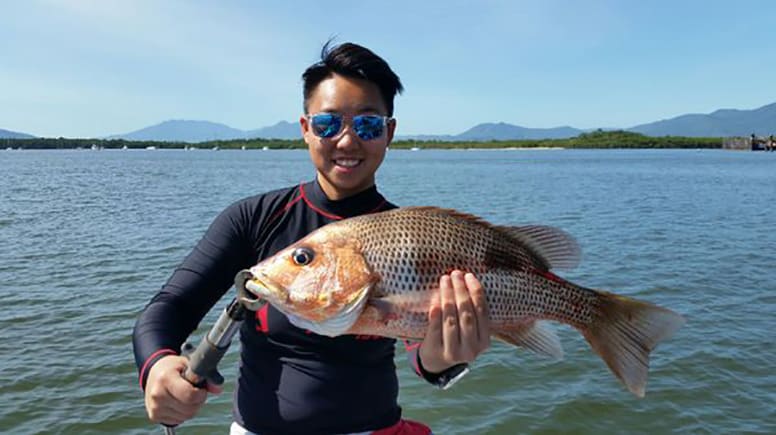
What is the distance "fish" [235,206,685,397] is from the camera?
236cm

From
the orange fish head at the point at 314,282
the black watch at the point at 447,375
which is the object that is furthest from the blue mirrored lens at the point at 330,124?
the black watch at the point at 447,375

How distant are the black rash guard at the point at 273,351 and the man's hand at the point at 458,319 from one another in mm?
451

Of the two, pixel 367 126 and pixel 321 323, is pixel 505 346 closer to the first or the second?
pixel 367 126

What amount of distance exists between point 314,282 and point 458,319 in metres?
0.65

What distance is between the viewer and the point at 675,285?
40.8ft

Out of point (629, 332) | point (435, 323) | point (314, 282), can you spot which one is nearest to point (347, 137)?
point (314, 282)

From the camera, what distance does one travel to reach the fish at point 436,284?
2.36 metres

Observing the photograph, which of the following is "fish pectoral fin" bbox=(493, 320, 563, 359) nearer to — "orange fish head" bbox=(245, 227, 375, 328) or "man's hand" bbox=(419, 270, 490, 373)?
"man's hand" bbox=(419, 270, 490, 373)

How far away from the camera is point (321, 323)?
92.5 inches

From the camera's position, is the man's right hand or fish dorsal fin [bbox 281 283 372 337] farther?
fish dorsal fin [bbox 281 283 372 337]

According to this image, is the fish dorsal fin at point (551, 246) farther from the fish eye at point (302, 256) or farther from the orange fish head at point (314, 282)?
the fish eye at point (302, 256)

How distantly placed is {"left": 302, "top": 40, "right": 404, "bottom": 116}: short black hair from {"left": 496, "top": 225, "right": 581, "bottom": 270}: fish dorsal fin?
1.05 metres

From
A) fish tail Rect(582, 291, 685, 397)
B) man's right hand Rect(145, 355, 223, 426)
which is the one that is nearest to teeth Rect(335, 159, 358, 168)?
man's right hand Rect(145, 355, 223, 426)

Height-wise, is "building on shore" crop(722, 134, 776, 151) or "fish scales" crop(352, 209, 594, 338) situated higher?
"building on shore" crop(722, 134, 776, 151)
